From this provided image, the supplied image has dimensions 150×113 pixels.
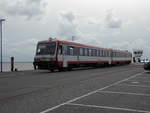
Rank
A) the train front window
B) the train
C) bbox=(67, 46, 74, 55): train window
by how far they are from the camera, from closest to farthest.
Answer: the train → the train front window → bbox=(67, 46, 74, 55): train window

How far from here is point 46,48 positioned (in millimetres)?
25719

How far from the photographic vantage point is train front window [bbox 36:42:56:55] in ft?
82.7

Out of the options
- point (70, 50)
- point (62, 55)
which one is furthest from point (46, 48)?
point (70, 50)

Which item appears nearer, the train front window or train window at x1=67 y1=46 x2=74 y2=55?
the train front window

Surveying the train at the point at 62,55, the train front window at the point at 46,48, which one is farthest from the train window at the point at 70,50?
the train front window at the point at 46,48

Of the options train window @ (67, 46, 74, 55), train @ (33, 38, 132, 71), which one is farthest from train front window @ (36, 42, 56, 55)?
train window @ (67, 46, 74, 55)

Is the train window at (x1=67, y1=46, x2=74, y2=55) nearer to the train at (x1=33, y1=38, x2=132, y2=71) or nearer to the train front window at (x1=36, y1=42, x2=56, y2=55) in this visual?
the train at (x1=33, y1=38, x2=132, y2=71)

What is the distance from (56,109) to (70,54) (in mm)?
20378

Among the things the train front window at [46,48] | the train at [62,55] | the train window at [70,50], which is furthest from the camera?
the train window at [70,50]

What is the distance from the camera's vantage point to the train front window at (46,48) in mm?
25194

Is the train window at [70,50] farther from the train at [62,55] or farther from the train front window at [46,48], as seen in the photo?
the train front window at [46,48]

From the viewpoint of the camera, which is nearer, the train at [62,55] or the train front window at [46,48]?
the train at [62,55]

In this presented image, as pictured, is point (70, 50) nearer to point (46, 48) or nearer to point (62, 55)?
point (62, 55)

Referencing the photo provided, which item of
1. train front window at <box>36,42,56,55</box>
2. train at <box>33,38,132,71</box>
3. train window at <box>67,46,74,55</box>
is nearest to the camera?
train at <box>33,38,132,71</box>
